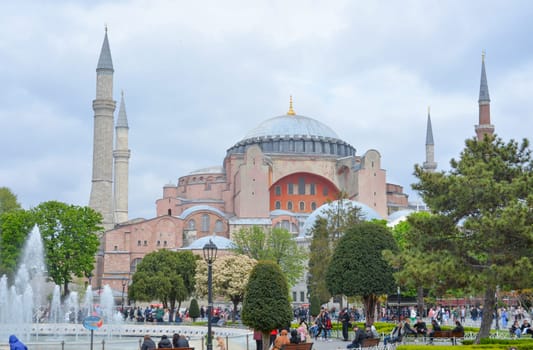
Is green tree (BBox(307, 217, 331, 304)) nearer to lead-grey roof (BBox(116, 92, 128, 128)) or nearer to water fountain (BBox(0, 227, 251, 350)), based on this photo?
water fountain (BBox(0, 227, 251, 350))

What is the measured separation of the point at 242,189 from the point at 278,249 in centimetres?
1216

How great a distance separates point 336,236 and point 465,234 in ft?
56.6

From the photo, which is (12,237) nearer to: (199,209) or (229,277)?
(229,277)

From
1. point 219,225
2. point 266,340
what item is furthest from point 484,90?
point 266,340

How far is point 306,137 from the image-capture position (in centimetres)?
6259

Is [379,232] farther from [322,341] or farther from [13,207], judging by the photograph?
[13,207]

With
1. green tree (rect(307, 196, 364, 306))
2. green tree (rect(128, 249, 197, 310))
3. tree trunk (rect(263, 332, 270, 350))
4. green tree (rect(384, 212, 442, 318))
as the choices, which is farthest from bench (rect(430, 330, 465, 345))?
green tree (rect(128, 249, 197, 310))

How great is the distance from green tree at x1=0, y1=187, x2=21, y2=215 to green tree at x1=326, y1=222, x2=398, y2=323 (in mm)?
27940

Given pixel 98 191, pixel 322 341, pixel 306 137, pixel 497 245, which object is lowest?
pixel 322 341

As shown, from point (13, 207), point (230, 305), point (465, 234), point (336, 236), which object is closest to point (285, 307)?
point (465, 234)

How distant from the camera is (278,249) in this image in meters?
44.4

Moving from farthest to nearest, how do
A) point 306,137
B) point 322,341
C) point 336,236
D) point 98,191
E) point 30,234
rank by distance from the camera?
1. point 306,137
2. point 98,191
3. point 30,234
4. point 336,236
5. point 322,341

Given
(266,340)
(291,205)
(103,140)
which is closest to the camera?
(266,340)

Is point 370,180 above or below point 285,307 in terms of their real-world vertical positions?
above
